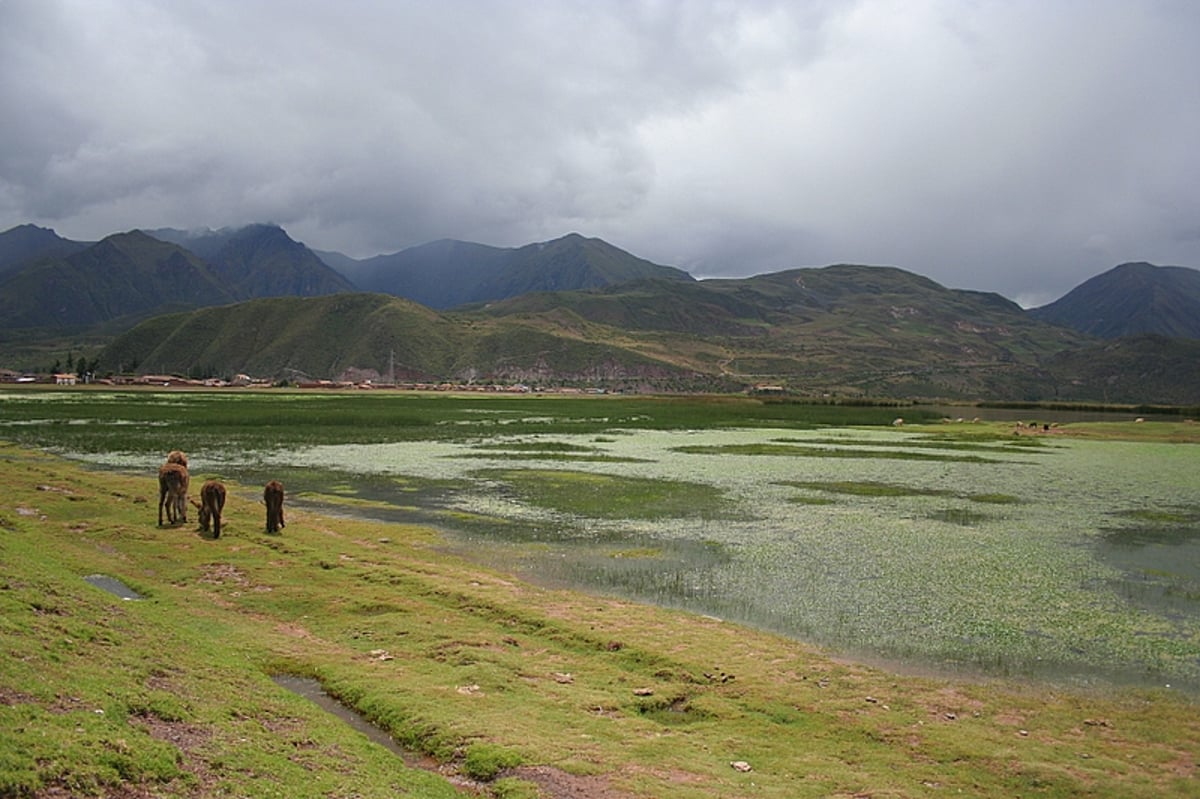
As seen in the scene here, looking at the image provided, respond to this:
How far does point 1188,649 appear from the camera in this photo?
49.7ft

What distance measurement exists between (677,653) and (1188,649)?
34.1ft

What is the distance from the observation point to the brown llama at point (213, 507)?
21.4 meters

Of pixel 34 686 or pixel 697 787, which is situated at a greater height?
pixel 34 686

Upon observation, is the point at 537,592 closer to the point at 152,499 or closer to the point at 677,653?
the point at 677,653

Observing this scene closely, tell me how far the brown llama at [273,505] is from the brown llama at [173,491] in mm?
2567

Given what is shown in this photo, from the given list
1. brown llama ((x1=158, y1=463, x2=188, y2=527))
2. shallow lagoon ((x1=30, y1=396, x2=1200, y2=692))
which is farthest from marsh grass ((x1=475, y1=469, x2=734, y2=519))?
brown llama ((x1=158, y1=463, x2=188, y2=527))

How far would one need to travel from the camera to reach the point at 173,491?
22719mm

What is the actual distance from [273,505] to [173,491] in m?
3.22

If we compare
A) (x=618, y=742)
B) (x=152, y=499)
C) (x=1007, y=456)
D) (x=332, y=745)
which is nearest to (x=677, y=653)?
(x=618, y=742)

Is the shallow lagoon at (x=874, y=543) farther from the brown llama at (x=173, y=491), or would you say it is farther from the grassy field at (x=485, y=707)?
the brown llama at (x=173, y=491)

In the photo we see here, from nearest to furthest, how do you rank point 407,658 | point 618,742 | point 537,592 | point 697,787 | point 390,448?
point 697,787 < point 618,742 < point 407,658 < point 537,592 < point 390,448

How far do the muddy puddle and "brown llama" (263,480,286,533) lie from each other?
5636 mm

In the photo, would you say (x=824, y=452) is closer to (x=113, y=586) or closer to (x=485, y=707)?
(x=113, y=586)

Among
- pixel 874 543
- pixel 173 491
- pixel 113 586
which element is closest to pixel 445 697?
pixel 113 586
